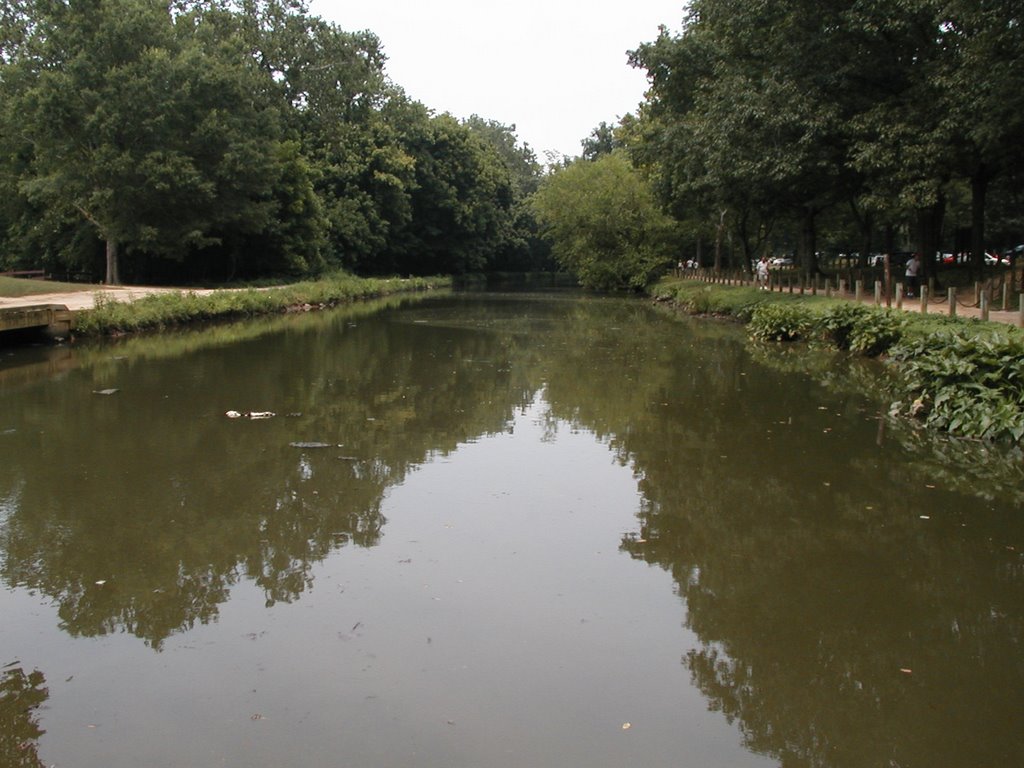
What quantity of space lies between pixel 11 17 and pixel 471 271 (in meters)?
40.2

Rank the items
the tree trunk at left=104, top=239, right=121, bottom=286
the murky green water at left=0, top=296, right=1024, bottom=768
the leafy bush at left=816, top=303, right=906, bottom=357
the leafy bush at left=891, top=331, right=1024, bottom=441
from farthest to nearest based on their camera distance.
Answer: the tree trunk at left=104, top=239, right=121, bottom=286, the leafy bush at left=816, top=303, right=906, bottom=357, the leafy bush at left=891, top=331, right=1024, bottom=441, the murky green water at left=0, top=296, right=1024, bottom=768

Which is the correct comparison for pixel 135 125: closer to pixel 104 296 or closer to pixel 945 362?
pixel 104 296

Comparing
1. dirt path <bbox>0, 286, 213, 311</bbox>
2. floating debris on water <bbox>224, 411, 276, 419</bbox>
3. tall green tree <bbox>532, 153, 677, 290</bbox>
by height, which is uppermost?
tall green tree <bbox>532, 153, 677, 290</bbox>

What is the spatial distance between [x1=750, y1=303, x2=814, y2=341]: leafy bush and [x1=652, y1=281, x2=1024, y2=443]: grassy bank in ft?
3.42

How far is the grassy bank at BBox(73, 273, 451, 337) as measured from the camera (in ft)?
78.0

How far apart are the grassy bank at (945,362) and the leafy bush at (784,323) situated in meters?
1.04

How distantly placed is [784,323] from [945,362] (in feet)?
40.5

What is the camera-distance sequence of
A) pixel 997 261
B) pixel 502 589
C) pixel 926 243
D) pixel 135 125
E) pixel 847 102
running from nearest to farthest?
pixel 502 589, pixel 847 102, pixel 926 243, pixel 135 125, pixel 997 261

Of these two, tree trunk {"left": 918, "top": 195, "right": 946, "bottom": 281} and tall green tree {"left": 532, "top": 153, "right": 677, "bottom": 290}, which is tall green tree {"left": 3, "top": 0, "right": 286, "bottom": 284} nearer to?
tall green tree {"left": 532, "top": 153, "right": 677, "bottom": 290}

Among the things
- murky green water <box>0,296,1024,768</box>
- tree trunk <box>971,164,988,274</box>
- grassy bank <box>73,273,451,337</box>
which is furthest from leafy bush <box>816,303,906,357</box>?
grassy bank <box>73,273,451,337</box>

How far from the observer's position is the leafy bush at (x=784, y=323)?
23.9m

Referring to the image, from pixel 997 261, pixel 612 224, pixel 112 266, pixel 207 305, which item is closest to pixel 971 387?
pixel 207 305

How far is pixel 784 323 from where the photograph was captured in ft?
81.0

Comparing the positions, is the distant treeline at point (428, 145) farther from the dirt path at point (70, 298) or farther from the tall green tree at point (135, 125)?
the dirt path at point (70, 298)
